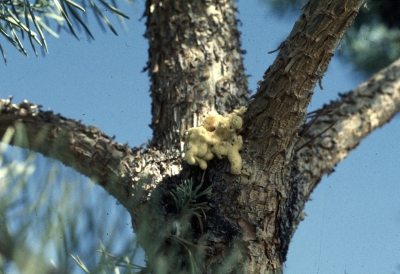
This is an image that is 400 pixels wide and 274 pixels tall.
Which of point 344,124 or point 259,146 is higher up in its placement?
point 344,124

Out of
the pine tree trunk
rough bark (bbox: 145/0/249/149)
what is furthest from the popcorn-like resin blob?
rough bark (bbox: 145/0/249/149)

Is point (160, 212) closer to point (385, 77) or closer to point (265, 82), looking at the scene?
point (265, 82)

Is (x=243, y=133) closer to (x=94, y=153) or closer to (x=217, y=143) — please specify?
(x=217, y=143)

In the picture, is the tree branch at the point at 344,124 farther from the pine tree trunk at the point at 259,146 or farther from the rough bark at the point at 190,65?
the rough bark at the point at 190,65

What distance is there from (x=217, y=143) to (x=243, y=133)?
0.20 feet

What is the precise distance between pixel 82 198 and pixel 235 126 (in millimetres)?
644

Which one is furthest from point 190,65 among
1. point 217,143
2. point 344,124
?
point 344,124

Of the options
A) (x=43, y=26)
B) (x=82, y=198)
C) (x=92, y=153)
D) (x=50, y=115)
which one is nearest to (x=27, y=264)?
(x=82, y=198)

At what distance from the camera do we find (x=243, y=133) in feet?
3.99

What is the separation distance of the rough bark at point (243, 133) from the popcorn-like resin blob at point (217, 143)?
0.02m

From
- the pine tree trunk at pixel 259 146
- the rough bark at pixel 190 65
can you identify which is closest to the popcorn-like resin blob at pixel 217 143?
the pine tree trunk at pixel 259 146

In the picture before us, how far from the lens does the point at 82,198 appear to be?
0.61 meters

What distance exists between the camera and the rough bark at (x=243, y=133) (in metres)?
1.12

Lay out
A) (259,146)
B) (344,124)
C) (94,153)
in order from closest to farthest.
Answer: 1. (259,146)
2. (94,153)
3. (344,124)
